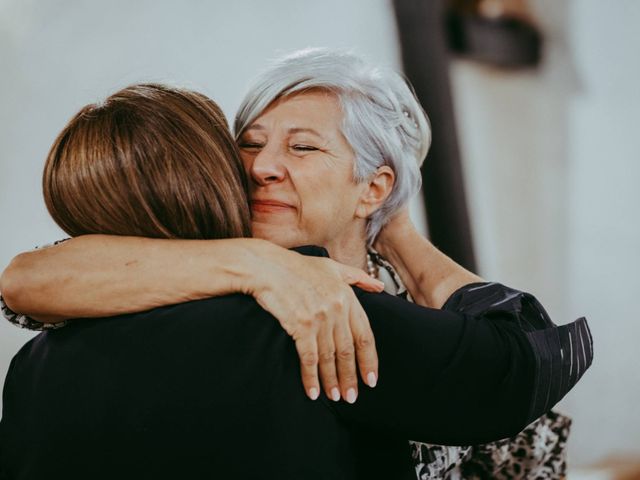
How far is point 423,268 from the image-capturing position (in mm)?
1675

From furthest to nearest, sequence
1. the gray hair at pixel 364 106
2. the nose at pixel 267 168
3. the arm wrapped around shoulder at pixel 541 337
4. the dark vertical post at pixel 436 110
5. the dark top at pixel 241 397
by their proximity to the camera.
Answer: the dark vertical post at pixel 436 110 → the gray hair at pixel 364 106 → the nose at pixel 267 168 → the arm wrapped around shoulder at pixel 541 337 → the dark top at pixel 241 397

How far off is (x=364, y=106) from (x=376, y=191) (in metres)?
0.20

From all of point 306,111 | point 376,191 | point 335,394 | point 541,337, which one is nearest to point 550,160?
point 376,191

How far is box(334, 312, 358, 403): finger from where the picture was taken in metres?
1.07

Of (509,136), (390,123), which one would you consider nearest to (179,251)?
(390,123)

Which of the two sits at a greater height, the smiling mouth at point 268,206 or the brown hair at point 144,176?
the brown hair at point 144,176

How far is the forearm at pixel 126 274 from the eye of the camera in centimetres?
109

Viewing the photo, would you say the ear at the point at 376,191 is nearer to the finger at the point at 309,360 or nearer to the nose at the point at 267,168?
the nose at the point at 267,168

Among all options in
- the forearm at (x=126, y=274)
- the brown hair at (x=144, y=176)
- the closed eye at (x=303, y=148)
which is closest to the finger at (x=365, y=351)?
the forearm at (x=126, y=274)

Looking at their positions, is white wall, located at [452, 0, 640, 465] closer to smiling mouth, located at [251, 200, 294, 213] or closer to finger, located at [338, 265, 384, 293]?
smiling mouth, located at [251, 200, 294, 213]

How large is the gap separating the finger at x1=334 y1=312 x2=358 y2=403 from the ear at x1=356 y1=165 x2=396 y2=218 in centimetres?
66

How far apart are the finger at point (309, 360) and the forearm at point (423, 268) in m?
0.56

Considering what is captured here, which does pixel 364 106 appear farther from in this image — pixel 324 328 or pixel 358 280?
pixel 324 328

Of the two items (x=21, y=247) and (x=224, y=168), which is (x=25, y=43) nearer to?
(x=21, y=247)
